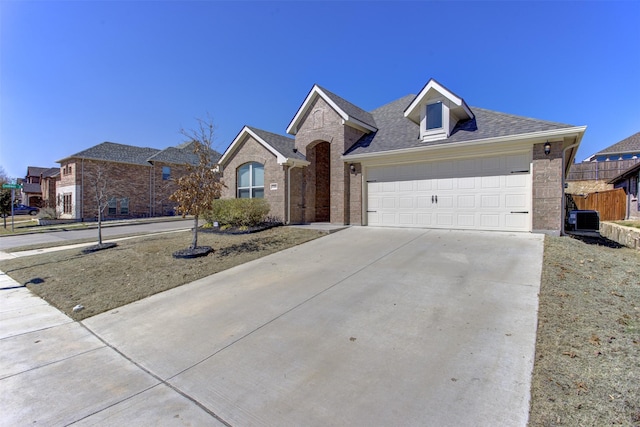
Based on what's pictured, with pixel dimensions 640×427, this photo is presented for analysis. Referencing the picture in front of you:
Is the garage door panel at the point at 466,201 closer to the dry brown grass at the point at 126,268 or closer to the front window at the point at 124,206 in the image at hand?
the dry brown grass at the point at 126,268

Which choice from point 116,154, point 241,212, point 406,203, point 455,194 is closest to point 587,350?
point 455,194

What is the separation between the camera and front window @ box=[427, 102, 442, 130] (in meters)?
11.3

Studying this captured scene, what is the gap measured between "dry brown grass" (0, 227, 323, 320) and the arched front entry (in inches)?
140

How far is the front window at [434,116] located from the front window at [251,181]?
7497 millimetres

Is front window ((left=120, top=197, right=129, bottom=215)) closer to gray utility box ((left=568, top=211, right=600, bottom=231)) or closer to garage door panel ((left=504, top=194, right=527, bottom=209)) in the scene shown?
garage door panel ((left=504, top=194, right=527, bottom=209))

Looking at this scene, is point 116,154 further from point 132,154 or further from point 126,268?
point 126,268

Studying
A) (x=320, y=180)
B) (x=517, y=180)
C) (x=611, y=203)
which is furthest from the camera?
(x=611, y=203)

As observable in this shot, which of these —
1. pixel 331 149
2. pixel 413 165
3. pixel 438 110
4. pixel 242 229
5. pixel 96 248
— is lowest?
pixel 96 248

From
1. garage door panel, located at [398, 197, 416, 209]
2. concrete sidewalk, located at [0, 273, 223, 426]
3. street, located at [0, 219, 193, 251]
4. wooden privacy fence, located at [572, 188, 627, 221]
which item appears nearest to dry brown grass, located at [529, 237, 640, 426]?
concrete sidewalk, located at [0, 273, 223, 426]

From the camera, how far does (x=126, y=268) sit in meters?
7.92

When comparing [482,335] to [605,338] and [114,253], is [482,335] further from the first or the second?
[114,253]

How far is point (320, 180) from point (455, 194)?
682 cm

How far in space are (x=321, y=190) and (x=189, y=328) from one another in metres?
11.5

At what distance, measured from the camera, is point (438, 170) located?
1092 centimetres
